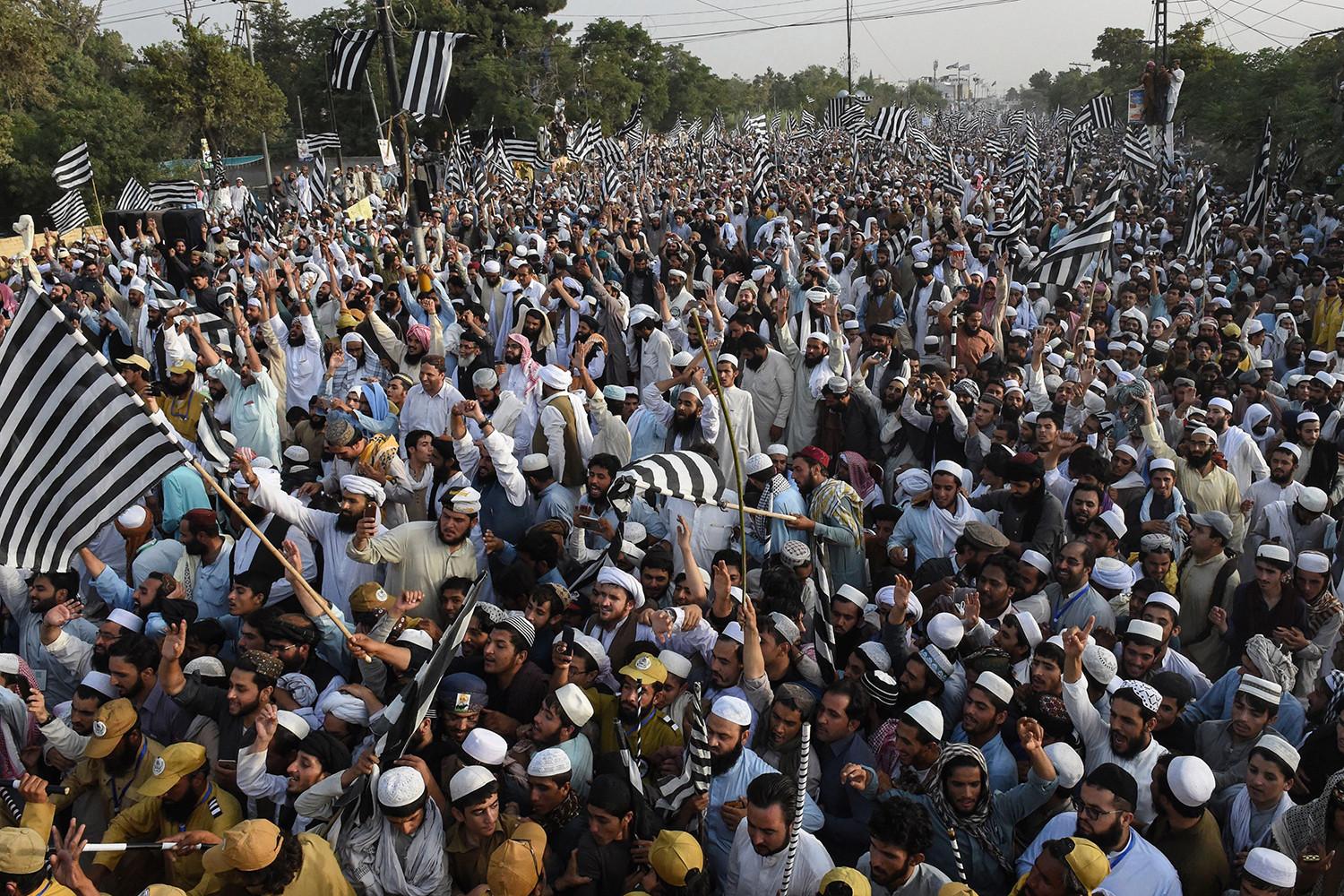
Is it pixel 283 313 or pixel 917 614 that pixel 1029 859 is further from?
pixel 283 313

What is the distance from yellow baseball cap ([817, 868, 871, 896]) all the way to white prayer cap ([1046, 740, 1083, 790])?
0.84 meters

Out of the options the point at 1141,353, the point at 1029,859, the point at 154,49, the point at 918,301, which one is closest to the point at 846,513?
the point at 1029,859

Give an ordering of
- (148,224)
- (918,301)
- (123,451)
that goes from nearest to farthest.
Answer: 1. (123,451)
2. (918,301)
3. (148,224)

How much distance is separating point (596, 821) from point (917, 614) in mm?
1728

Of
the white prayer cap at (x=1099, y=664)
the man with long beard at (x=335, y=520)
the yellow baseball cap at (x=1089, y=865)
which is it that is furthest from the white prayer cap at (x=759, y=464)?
the yellow baseball cap at (x=1089, y=865)

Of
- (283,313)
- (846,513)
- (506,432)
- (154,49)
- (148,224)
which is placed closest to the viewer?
(846,513)

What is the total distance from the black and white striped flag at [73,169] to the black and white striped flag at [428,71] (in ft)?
20.4

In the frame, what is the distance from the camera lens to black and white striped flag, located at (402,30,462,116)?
41.3 feet

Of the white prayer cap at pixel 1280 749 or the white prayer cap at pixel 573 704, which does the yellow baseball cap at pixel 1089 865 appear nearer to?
the white prayer cap at pixel 1280 749

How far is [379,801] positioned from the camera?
9.98 feet

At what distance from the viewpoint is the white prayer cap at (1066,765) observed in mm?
3236

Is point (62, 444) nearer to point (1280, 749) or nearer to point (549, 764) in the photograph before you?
point (549, 764)

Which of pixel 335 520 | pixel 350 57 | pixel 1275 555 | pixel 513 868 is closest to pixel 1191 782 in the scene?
pixel 1275 555

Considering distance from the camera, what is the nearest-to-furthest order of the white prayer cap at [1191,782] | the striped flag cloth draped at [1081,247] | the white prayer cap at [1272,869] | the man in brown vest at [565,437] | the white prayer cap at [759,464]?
the white prayer cap at [1272,869], the white prayer cap at [1191,782], the white prayer cap at [759,464], the man in brown vest at [565,437], the striped flag cloth draped at [1081,247]
